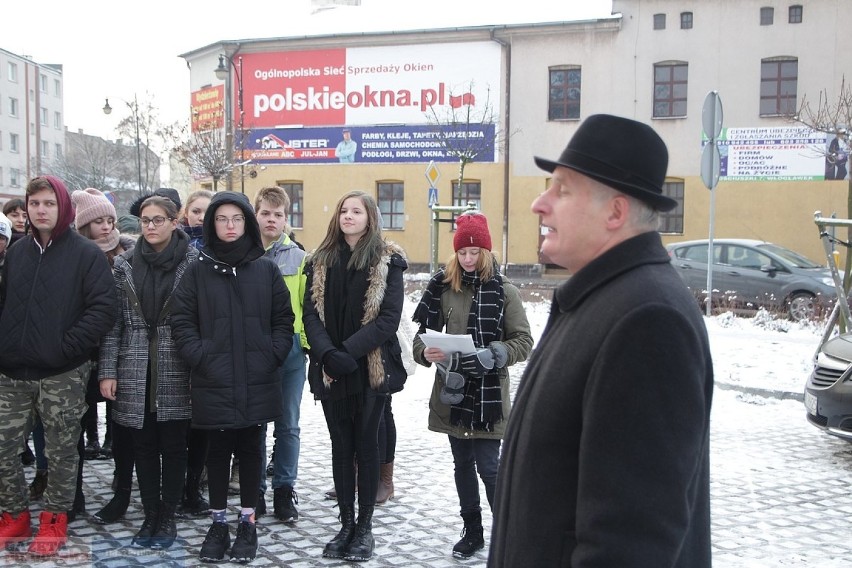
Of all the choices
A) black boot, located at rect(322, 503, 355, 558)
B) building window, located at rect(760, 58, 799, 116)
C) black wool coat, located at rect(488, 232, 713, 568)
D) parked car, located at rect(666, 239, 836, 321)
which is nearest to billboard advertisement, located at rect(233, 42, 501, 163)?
building window, located at rect(760, 58, 799, 116)

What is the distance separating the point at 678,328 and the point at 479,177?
31.5 meters

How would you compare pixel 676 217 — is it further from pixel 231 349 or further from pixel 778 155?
pixel 231 349

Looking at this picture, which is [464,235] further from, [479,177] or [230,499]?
[479,177]

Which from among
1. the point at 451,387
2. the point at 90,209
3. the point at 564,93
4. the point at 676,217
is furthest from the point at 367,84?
the point at 451,387

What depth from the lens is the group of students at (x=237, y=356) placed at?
5059 millimetres

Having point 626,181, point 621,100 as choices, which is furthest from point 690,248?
point 626,181

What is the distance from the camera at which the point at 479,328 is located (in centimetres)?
519

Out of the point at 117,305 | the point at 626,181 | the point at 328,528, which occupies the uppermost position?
the point at 626,181

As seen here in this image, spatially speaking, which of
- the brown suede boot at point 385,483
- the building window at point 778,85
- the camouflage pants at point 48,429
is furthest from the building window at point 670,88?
the camouflage pants at point 48,429

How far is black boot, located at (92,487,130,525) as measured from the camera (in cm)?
564

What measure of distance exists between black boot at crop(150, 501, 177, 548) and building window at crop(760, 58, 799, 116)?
2935cm

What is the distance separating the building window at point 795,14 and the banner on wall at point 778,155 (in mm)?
3673

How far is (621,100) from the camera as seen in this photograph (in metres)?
32.0

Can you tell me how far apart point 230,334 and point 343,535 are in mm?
1327
